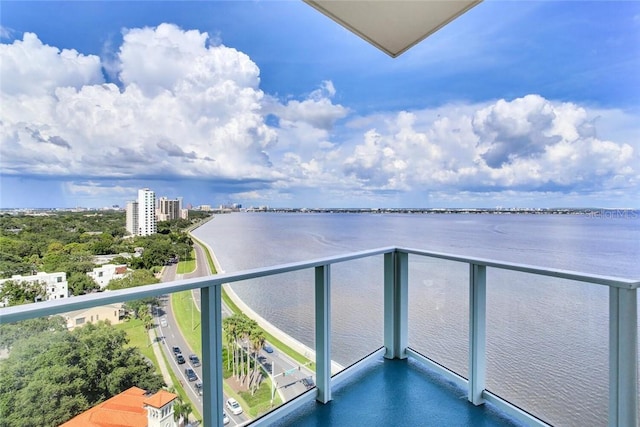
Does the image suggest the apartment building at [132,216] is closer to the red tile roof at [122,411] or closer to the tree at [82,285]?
the tree at [82,285]

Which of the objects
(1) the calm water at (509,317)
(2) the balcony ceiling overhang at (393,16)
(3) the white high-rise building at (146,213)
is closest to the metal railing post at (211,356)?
(1) the calm water at (509,317)

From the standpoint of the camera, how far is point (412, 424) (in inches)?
71.8

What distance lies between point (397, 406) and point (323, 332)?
0.70 m

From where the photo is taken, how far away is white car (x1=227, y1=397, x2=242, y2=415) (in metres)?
1.55

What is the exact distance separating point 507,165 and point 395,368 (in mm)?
5440

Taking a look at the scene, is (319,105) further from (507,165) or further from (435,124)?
(507,165)

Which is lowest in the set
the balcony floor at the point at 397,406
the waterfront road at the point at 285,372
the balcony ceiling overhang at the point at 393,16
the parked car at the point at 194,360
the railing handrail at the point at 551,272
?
the balcony floor at the point at 397,406

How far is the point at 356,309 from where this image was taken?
2.40m

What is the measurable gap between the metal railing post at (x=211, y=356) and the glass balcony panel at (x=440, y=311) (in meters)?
1.65

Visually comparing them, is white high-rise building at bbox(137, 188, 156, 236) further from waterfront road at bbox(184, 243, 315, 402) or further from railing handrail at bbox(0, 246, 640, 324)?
railing handrail at bbox(0, 246, 640, 324)

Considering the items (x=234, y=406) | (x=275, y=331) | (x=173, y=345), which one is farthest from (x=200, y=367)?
(x=275, y=331)

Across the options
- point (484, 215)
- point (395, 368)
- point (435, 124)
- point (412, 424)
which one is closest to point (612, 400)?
point (412, 424)

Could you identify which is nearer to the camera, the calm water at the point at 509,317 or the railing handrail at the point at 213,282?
the railing handrail at the point at 213,282

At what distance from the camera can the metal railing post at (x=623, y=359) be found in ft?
4.42
